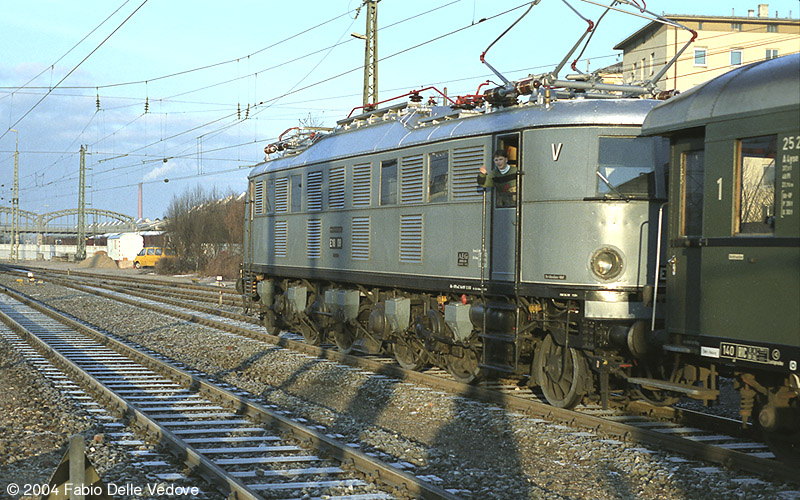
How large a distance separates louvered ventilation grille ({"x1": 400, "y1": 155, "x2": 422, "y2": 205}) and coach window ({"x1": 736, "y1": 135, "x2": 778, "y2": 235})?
6.18m

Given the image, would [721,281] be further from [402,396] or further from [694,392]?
[402,396]

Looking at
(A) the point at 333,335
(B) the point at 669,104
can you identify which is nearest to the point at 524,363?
(B) the point at 669,104

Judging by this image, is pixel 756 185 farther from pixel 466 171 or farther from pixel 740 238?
pixel 466 171

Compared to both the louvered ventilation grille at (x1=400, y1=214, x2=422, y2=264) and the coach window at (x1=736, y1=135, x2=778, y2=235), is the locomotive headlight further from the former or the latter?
the louvered ventilation grille at (x1=400, y1=214, x2=422, y2=264)

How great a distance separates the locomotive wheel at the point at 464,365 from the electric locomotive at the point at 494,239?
23 mm

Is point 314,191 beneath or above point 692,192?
above

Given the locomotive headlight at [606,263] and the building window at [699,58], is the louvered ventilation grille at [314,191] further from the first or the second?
the building window at [699,58]

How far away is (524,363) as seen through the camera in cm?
1196

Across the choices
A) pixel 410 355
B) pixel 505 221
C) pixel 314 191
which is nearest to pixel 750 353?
pixel 505 221

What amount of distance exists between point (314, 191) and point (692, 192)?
985cm

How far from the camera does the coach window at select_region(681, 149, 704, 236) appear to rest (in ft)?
28.7

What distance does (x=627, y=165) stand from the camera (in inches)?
421

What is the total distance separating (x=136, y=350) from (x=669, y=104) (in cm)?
1165

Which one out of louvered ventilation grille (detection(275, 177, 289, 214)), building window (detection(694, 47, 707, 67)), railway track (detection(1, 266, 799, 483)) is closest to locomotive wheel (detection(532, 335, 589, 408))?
railway track (detection(1, 266, 799, 483))
